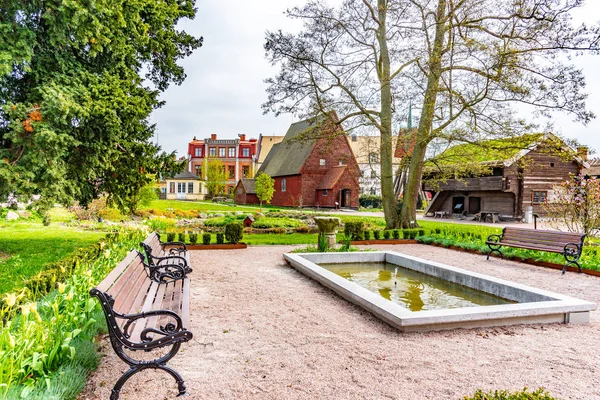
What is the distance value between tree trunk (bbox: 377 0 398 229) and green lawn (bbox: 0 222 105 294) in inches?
469

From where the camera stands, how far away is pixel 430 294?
7672 mm

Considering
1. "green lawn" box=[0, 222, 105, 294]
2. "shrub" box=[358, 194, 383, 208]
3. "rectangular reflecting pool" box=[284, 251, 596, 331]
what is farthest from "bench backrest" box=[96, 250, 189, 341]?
"shrub" box=[358, 194, 383, 208]

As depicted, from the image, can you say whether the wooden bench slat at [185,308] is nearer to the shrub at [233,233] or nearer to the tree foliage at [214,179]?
the shrub at [233,233]

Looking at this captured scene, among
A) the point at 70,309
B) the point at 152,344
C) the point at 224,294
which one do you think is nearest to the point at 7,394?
the point at 152,344

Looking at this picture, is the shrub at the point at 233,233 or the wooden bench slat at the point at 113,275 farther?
the shrub at the point at 233,233

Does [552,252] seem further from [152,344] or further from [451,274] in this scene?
[152,344]

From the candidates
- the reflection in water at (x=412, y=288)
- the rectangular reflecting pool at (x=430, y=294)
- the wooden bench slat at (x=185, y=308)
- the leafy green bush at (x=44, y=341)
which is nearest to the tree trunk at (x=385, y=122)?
the rectangular reflecting pool at (x=430, y=294)

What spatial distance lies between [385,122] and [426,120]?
182cm

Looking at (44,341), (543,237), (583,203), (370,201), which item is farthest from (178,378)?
(370,201)

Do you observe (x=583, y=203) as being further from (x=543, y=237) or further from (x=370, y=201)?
(x=370, y=201)

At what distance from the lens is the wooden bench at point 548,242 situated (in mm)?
9797

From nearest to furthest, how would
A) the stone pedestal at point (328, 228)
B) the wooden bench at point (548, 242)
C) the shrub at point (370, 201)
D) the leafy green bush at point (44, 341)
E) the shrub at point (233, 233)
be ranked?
the leafy green bush at point (44, 341) < the wooden bench at point (548, 242) < the stone pedestal at point (328, 228) < the shrub at point (233, 233) < the shrub at point (370, 201)

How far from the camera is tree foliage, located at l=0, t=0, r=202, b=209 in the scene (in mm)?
8469

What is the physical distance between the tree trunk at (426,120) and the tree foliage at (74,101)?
950 centimetres
